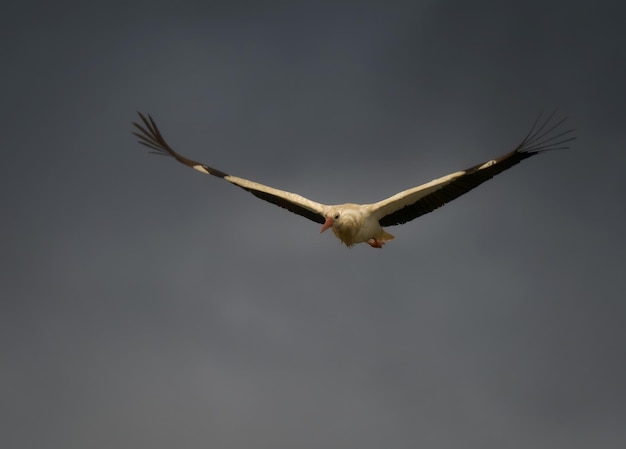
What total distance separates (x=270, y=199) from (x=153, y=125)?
410cm

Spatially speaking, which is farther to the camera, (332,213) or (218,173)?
(218,173)

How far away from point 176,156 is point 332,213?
643 cm

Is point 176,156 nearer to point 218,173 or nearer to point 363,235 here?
point 218,173

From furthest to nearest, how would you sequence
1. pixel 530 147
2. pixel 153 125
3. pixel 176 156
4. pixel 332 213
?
pixel 176 156
pixel 153 125
pixel 332 213
pixel 530 147

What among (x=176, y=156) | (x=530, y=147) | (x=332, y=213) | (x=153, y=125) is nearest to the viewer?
(x=530, y=147)

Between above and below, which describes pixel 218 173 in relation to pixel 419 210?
above

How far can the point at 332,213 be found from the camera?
20000 mm

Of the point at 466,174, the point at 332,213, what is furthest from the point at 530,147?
the point at 332,213

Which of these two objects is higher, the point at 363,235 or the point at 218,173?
the point at 218,173

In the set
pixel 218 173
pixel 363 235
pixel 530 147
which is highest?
pixel 218 173

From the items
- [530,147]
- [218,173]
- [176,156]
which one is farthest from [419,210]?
[176,156]

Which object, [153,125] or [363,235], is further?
[153,125]

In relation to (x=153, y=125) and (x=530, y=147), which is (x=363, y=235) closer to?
(x=530, y=147)

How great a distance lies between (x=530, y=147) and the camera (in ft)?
60.4
